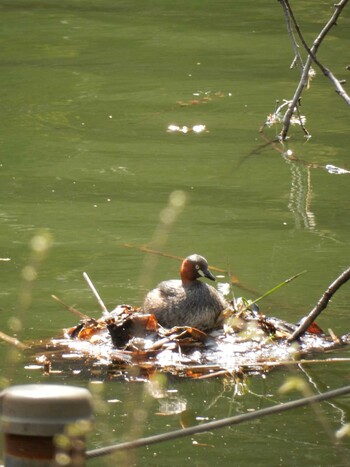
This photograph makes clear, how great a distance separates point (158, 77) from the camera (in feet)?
50.4

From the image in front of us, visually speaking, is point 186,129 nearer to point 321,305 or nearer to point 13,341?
point 13,341

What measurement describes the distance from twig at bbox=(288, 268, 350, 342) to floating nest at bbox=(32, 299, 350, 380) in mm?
107

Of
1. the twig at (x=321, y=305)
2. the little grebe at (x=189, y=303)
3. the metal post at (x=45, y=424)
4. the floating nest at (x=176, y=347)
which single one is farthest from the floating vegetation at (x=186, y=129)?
the metal post at (x=45, y=424)

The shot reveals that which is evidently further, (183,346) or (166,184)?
(166,184)

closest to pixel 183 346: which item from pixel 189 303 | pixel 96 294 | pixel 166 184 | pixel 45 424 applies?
pixel 189 303

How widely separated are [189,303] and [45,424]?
14.7 feet

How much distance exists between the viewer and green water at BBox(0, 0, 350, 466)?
650 cm

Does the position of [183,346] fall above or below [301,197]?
above

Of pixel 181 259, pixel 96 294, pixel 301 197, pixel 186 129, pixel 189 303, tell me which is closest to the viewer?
pixel 189 303

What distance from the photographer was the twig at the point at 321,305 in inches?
273

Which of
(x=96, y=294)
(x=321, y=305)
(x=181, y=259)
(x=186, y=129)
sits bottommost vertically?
(x=186, y=129)

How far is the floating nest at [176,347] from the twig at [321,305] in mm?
107

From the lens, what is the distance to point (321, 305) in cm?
692

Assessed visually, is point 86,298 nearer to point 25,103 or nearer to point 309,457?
point 309,457
